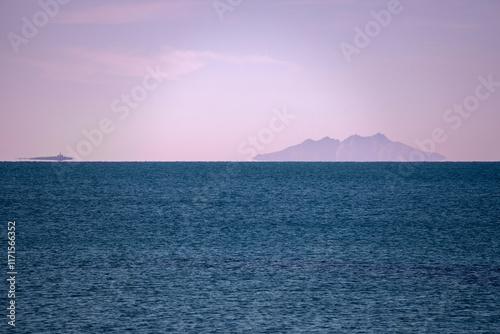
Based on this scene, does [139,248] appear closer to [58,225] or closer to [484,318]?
[58,225]

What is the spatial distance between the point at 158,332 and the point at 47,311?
6.02 meters

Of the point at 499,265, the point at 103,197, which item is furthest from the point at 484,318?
the point at 103,197

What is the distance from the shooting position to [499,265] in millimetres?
36500

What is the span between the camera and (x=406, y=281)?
31594 mm

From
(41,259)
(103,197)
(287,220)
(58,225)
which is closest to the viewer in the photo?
(41,259)

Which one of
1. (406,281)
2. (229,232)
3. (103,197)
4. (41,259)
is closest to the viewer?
(406,281)

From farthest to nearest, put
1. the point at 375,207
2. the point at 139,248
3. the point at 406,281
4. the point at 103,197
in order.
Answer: the point at 103,197 < the point at 375,207 < the point at 139,248 < the point at 406,281

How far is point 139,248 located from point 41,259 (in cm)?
791

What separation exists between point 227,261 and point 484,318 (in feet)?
59.0

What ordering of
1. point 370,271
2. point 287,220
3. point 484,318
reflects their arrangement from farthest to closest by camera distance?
1. point 287,220
2. point 370,271
3. point 484,318

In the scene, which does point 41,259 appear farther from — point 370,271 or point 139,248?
point 370,271

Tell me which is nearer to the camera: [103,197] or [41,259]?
[41,259]

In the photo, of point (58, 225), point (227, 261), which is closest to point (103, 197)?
point (58, 225)

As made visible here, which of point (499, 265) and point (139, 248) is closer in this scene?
point (499, 265)
